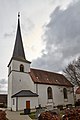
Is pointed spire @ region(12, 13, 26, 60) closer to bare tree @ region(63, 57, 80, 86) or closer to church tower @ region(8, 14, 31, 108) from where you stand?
church tower @ region(8, 14, 31, 108)

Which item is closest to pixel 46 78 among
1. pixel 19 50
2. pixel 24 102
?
pixel 19 50

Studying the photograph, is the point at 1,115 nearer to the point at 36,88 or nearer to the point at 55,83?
the point at 36,88

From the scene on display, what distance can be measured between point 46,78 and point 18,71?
739 centimetres

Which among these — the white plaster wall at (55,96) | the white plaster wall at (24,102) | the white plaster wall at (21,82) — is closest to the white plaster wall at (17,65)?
the white plaster wall at (21,82)

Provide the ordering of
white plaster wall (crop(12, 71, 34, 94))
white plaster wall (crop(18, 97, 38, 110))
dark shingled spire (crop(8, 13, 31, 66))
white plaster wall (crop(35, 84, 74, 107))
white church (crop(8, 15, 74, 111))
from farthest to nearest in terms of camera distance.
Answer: dark shingled spire (crop(8, 13, 31, 66)), white plaster wall (crop(35, 84, 74, 107)), white plaster wall (crop(12, 71, 34, 94)), white church (crop(8, 15, 74, 111)), white plaster wall (crop(18, 97, 38, 110))

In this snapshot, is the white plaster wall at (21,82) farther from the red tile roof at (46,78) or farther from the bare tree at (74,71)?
the bare tree at (74,71)

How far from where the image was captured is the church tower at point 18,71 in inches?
1211

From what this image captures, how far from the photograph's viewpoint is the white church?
2902 centimetres

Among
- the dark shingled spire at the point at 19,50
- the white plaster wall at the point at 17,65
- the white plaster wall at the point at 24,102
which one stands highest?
the dark shingled spire at the point at 19,50

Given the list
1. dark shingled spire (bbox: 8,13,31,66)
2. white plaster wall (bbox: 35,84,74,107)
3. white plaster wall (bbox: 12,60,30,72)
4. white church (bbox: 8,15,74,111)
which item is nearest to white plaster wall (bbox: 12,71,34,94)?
white church (bbox: 8,15,74,111)

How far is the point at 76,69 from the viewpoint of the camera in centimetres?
3456

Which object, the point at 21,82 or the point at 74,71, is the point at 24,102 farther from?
the point at 74,71

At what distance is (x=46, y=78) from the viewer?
119ft

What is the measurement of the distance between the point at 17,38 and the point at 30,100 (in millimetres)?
13753
